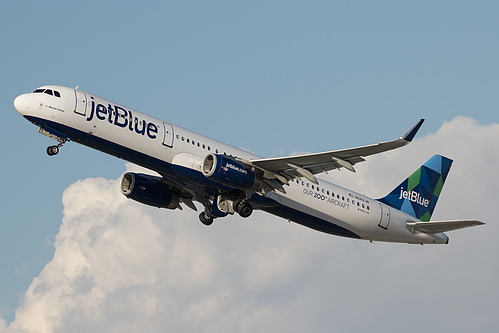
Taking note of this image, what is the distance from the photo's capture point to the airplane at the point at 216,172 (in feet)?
140

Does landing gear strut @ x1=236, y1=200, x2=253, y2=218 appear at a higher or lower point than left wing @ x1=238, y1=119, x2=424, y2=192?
lower

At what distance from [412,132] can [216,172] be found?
1057cm

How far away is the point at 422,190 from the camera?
56438 millimetres

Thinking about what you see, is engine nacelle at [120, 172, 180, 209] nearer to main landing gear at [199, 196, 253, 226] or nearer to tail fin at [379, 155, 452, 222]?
main landing gear at [199, 196, 253, 226]

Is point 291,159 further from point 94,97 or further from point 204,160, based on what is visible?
point 94,97

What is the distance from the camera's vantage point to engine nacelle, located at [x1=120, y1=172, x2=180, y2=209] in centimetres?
5031

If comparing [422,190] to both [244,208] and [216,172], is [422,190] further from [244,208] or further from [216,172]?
[216,172]

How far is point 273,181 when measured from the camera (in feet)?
149

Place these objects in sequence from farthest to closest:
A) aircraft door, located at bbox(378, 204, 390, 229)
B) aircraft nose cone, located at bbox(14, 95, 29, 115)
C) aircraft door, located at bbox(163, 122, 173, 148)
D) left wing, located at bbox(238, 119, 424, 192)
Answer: aircraft door, located at bbox(378, 204, 390, 229), aircraft door, located at bbox(163, 122, 173, 148), aircraft nose cone, located at bbox(14, 95, 29, 115), left wing, located at bbox(238, 119, 424, 192)

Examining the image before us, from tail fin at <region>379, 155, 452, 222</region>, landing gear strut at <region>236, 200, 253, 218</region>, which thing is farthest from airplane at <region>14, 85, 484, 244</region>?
tail fin at <region>379, 155, 452, 222</region>

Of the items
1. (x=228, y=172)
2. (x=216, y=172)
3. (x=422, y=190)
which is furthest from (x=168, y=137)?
(x=422, y=190)

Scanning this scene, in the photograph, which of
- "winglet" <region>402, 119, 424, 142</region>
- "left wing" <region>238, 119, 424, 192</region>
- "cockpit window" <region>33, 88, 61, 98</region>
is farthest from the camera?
"cockpit window" <region>33, 88, 61, 98</region>

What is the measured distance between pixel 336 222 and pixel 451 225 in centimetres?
678

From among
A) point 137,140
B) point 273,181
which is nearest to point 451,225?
point 273,181
